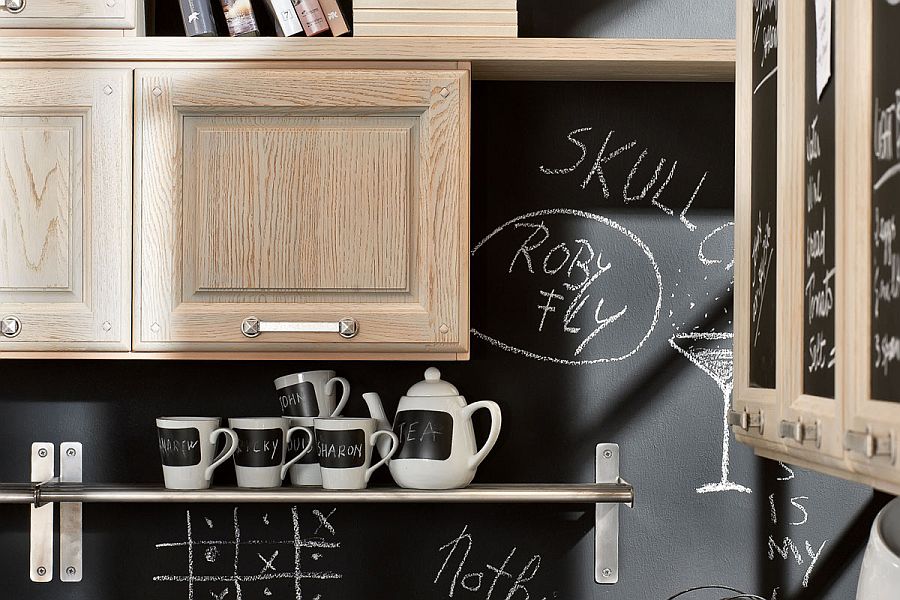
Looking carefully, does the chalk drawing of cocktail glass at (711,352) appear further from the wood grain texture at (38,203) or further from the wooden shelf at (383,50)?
the wood grain texture at (38,203)

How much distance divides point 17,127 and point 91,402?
51 cm

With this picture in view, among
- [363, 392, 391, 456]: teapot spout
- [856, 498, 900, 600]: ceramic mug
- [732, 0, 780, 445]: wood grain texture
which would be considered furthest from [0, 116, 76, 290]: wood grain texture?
[856, 498, 900, 600]: ceramic mug

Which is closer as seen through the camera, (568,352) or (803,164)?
(803,164)

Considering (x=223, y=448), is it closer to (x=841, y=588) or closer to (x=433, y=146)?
(x=433, y=146)

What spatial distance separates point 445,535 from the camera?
1.64 m

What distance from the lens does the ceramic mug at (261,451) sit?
1502mm

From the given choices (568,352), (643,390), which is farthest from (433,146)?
(643,390)

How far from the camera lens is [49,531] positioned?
5.32 ft

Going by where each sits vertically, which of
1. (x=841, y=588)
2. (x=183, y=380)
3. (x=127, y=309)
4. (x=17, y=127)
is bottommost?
(x=841, y=588)

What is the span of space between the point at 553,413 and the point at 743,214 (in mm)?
553

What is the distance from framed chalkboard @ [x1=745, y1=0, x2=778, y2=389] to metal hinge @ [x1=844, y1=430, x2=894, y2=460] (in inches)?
11.1

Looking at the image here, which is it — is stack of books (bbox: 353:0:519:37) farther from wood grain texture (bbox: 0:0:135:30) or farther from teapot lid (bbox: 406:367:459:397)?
teapot lid (bbox: 406:367:459:397)

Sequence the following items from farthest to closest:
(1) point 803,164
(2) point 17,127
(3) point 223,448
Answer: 1. (3) point 223,448
2. (2) point 17,127
3. (1) point 803,164

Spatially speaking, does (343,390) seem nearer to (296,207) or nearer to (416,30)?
(296,207)
